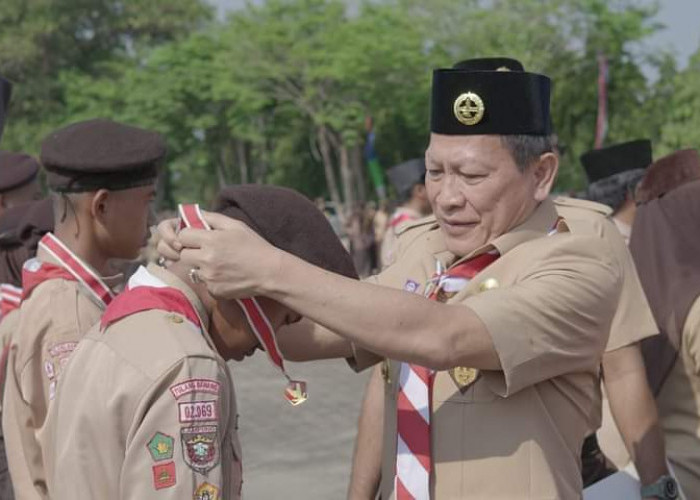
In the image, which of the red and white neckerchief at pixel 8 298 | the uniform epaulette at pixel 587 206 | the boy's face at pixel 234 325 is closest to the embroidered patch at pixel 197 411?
the boy's face at pixel 234 325

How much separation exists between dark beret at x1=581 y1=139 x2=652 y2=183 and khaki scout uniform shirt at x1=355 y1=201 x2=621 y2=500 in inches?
89.6

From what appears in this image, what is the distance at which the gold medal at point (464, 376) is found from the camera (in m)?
2.39

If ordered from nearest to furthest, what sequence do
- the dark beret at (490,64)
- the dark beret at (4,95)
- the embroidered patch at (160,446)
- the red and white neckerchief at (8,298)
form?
the embroidered patch at (160,446), the dark beret at (4,95), the dark beret at (490,64), the red and white neckerchief at (8,298)

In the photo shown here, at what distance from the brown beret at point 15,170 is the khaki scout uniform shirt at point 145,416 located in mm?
3469

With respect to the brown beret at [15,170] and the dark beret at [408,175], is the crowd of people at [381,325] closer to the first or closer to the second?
the brown beret at [15,170]

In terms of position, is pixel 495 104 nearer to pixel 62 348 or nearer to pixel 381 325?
pixel 381 325

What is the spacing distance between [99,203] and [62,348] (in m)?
0.44

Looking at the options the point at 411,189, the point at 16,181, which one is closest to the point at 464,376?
the point at 16,181

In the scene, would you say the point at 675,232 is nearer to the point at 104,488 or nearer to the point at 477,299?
the point at 477,299

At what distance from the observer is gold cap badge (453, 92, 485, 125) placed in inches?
95.6

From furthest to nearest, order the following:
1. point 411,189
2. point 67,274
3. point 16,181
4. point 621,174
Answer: point 411,189 < point 16,181 < point 621,174 < point 67,274

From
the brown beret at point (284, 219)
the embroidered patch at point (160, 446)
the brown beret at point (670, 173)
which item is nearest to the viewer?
the embroidered patch at point (160, 446)

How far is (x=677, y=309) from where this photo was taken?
3.44m

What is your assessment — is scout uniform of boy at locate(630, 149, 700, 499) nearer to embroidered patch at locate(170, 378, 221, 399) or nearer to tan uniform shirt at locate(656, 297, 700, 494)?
tan uniform shirt at locate(656, 297, 700, 494)
